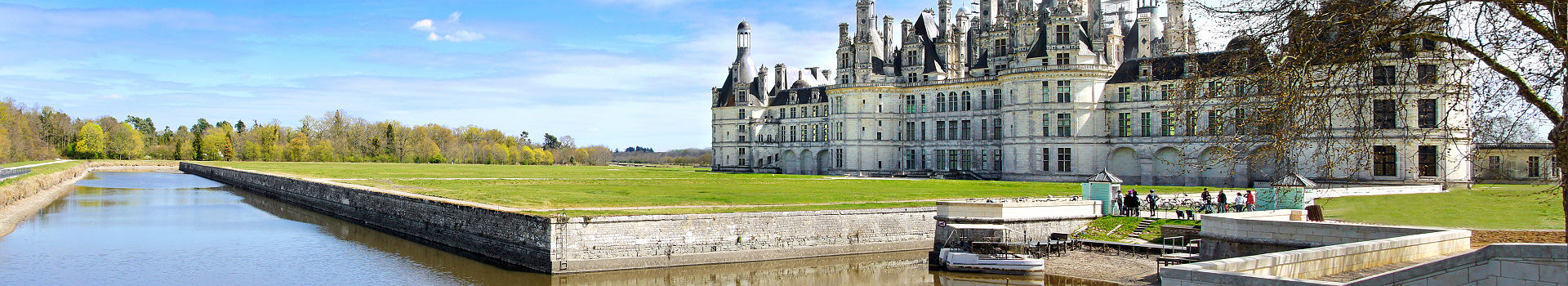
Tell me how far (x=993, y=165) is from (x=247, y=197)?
45.0 meters

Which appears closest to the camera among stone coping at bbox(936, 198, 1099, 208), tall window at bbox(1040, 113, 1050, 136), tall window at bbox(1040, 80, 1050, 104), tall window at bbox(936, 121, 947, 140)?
stone coping at bbox(936, 198, 1099, 208)

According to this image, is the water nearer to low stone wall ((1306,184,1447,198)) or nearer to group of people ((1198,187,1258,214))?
Result: group of people ((1198,187,1258,214))

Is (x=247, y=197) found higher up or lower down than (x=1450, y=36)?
lower down

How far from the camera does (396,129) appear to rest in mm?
130500

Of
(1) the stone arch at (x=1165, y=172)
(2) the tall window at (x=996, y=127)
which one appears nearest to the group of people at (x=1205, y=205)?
(1) the stone arch at (x=1165, y=172)

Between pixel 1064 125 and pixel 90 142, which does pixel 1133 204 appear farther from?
pixel 90 142

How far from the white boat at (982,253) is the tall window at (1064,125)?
3272 cm

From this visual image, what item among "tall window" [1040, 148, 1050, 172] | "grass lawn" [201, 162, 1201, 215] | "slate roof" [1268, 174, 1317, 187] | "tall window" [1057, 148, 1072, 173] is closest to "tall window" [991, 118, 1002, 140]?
"tall window" [1040, 148, 1050, 172]

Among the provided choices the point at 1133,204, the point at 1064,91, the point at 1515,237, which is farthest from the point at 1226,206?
the point at 1064,91

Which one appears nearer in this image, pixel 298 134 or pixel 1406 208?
pixel 1406 208

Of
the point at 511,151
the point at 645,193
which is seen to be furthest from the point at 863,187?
the point at 511,151

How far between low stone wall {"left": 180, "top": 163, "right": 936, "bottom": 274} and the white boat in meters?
3.49

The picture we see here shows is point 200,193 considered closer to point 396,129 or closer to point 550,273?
point 550,273

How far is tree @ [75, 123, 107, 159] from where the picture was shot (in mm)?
119562
